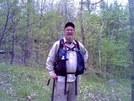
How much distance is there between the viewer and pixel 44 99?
596 centimetres

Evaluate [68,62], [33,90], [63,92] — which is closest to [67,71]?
[68,62]

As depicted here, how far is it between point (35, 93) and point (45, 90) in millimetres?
561

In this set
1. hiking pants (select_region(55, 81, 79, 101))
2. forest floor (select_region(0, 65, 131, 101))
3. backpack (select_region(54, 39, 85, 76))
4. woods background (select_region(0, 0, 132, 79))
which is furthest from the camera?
woods background (select_region(0, 0, 132, 79))

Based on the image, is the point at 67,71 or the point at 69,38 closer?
the point at 67,71

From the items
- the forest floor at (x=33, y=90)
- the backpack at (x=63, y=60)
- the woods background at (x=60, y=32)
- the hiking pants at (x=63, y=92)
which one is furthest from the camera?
the woods background at (x=60, y=32)

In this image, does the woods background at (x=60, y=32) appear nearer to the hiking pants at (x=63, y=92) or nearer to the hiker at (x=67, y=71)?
the hiker at (x=67, y=71)

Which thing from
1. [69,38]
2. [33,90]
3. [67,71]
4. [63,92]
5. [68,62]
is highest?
[69,38]

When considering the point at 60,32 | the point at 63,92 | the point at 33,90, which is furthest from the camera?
the point at 60,32

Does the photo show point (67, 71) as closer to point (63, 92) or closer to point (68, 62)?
point (68, 62)

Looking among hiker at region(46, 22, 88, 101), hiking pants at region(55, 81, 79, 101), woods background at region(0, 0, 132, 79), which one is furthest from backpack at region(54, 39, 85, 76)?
woods background at region(0, 0, 132, 79)

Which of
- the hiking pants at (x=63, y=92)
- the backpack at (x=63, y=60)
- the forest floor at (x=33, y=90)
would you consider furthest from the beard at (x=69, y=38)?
the forest floor at (x=33, y=90)

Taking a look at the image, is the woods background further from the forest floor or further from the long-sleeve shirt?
the long-sleeve shirt

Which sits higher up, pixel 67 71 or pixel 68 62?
pixel 68 62

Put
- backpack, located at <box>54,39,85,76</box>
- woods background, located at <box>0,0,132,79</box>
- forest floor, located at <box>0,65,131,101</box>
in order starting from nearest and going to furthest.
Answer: backpack, located at <box>54,39,85,76</box> < forest floor, located at <box>0,65,131,101</box> < woods background, located at <box>0,0,132,79</box>
